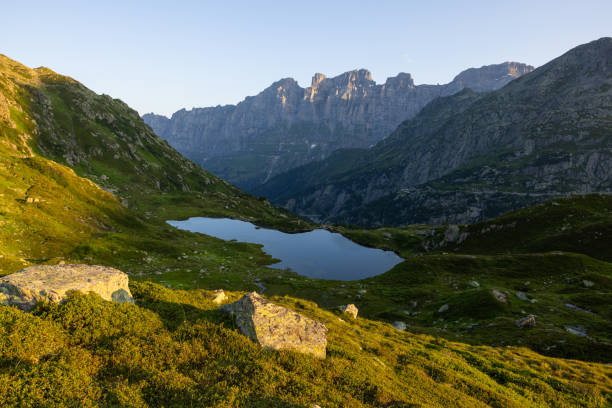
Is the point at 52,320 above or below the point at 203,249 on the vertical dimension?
above

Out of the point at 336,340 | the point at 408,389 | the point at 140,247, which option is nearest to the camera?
the point at 408,389

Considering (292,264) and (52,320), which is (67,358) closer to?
(52,320)

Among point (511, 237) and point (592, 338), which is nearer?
point (592, 338)

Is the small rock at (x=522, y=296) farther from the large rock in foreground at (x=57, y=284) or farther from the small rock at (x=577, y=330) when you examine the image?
the large rock in foreground at (x=57, y=284)

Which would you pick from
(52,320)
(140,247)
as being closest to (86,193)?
(140,247)

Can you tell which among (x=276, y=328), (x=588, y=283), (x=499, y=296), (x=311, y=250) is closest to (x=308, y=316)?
(x=276, y=328)

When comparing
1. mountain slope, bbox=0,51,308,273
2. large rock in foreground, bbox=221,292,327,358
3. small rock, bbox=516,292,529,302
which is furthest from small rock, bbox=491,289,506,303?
mountain slope, bbox=0,51,308,273

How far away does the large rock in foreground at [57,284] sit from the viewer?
1379cm

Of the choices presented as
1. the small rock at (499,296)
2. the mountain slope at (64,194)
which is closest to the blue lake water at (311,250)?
the mountain slope at (64,194)

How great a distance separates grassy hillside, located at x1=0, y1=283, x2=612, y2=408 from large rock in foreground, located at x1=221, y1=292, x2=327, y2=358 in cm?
65

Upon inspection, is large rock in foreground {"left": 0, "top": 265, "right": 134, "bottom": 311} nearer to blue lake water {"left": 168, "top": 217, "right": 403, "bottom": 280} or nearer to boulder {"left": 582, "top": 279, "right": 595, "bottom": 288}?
boulder {"left": 582, "top": 279, "right": 595, "bottom": 288}

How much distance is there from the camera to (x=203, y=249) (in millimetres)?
105000

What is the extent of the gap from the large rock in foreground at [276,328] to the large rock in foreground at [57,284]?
6959 millimetres

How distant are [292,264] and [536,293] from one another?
80.8 m
